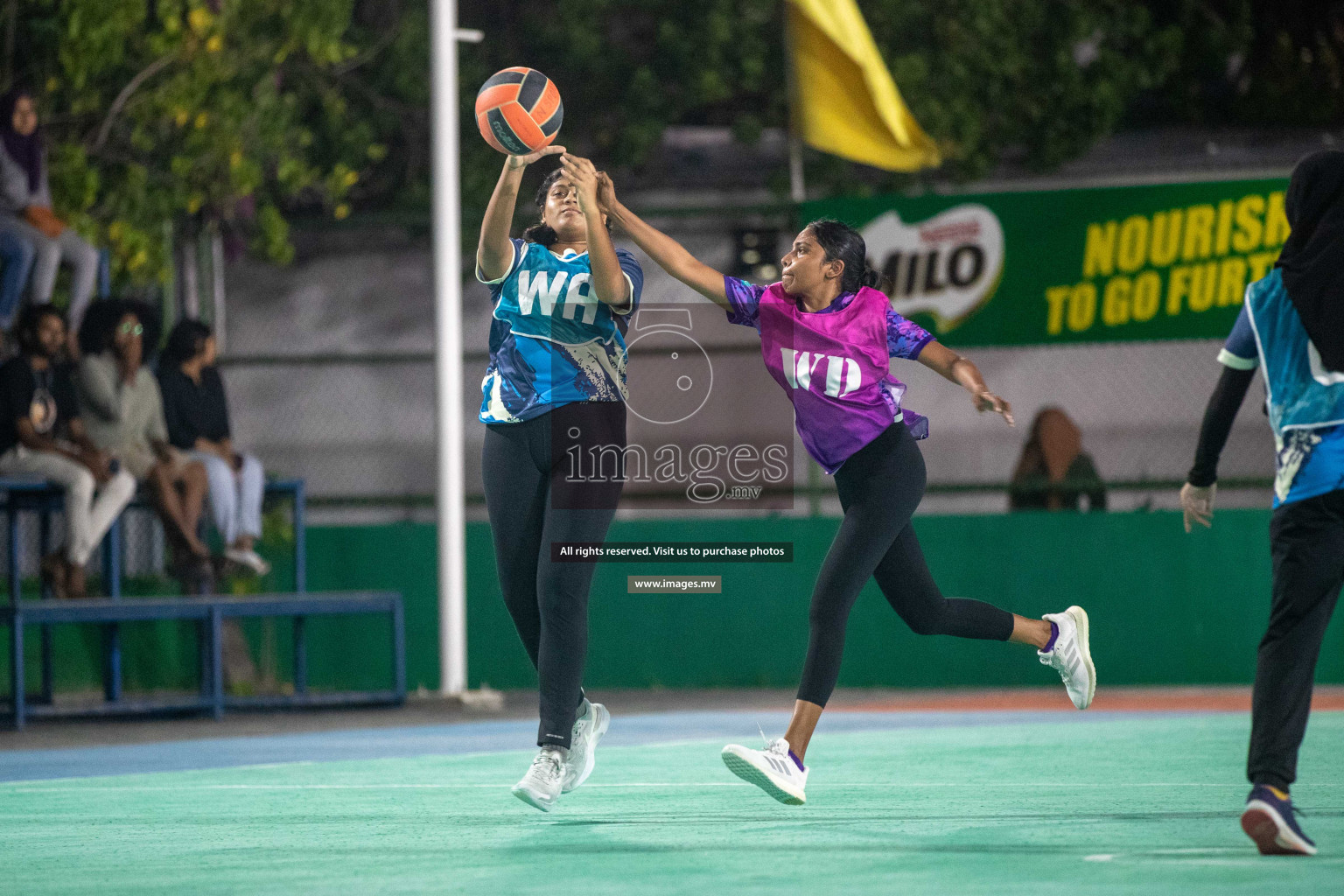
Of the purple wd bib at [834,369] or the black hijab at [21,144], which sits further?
the black hijab at [21,144]

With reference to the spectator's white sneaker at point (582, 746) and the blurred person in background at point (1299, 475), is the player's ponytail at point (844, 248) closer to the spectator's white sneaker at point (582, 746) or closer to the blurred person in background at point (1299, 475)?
the blurred person in background at point (1299, 475)

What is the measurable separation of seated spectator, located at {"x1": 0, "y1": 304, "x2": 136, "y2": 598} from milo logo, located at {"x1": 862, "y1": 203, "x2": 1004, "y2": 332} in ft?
19.9

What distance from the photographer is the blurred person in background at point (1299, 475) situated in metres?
5.76

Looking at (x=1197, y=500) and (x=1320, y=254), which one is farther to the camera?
(x=1197, y=500)

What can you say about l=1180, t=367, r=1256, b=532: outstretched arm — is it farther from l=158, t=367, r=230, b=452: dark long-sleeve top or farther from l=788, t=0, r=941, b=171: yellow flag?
l=788, t=0, r=941, b=171: yellow flag

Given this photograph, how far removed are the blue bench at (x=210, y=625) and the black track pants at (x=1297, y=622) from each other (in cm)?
888

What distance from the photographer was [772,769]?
21.8 feet

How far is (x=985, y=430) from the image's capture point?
63.5ft

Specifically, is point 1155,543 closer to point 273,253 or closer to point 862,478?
point 273,253

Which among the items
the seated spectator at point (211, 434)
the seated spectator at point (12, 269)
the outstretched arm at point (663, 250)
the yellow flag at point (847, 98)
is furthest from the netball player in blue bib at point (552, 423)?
the yellow flag at point (847, 98)

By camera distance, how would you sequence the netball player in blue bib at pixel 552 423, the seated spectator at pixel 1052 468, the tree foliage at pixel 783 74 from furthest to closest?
the tree foliage at pixel 783 74
the seated spectator at pixel 1052 468
the netball player in blue bib at pixel 552 423

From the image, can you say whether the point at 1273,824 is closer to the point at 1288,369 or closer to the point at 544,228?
the point at 1288,369

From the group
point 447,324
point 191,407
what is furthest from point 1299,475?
point 191,407

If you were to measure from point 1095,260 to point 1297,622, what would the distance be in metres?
9.63
